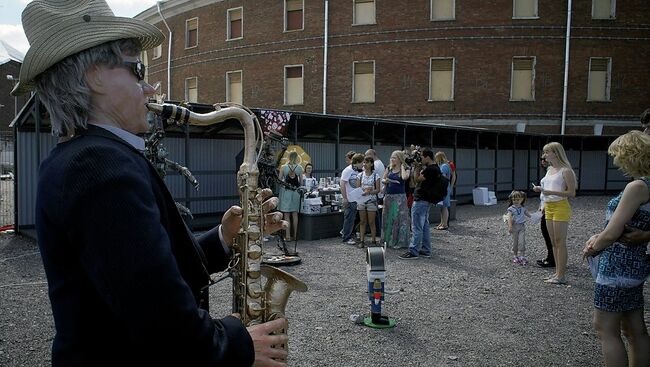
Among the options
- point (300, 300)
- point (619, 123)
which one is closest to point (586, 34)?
point (619, 123)

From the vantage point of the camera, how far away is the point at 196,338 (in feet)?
4.14

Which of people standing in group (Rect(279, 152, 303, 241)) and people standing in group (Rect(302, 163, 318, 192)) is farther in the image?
people standing in group (Rect(302, 163, 318, 192))

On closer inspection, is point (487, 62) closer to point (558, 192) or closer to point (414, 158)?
point (414, 158)

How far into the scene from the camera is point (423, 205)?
8.85 metres

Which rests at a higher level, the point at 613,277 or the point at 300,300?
the point at 613,277

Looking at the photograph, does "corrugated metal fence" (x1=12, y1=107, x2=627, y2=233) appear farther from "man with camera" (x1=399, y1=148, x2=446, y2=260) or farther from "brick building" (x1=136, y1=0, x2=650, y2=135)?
"man with camera" (x1=399, y1=148, x2=446, y2=260)

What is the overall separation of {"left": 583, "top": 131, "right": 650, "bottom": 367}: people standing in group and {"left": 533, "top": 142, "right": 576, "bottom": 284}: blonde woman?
3.30 m

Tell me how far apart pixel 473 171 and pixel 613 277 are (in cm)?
1761

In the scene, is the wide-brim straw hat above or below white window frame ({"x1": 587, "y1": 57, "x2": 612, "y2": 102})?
below

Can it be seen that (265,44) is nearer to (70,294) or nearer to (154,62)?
(154,62)

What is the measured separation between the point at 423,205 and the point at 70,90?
7882 mm

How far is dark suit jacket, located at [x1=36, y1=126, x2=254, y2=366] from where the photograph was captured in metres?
1.19

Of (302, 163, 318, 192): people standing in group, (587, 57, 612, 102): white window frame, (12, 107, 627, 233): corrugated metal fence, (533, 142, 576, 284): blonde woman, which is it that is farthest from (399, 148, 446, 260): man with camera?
(587, 57, 612, 102): white window frame

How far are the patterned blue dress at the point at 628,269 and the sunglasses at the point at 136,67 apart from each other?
10.6ft
